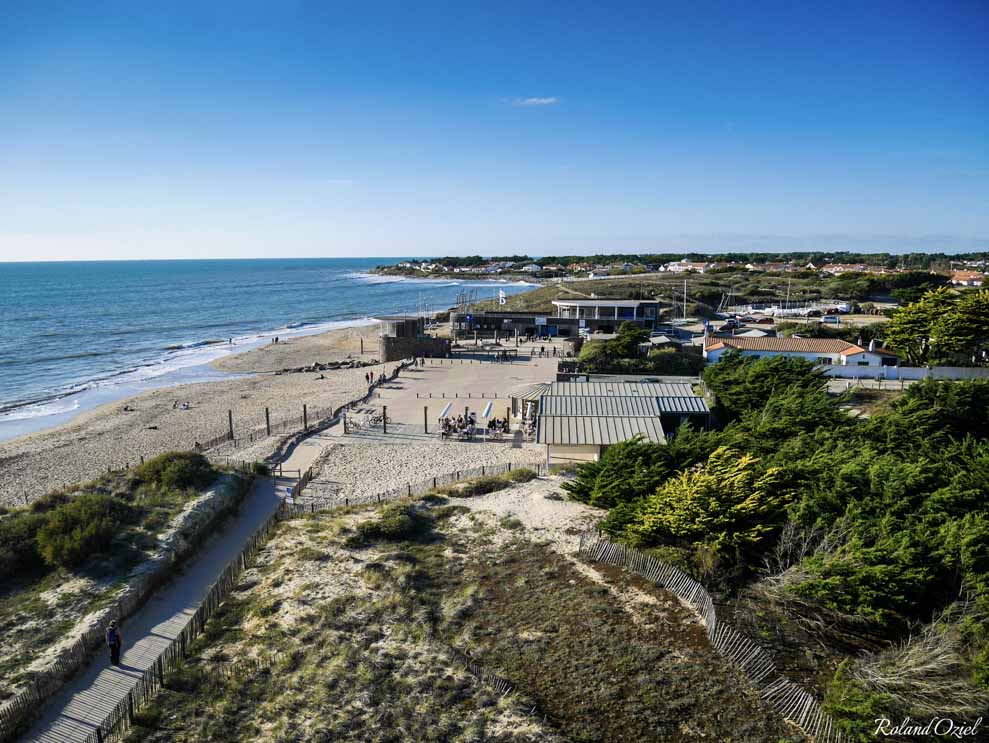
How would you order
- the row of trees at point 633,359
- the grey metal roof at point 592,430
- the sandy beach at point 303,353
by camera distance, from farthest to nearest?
the sandy beach at point 303,353
the row of trees at point 633,359
the grey metal roof at point 592,430

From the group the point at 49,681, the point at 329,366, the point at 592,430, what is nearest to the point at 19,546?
the point at 49,681

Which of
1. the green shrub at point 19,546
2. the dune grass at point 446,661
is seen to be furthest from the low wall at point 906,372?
the green shrub at point 19,546

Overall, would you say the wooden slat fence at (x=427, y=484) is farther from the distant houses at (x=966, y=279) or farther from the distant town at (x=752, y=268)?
the distant town at (x=752, y=268)

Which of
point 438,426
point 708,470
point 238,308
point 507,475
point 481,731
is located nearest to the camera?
point 481,731

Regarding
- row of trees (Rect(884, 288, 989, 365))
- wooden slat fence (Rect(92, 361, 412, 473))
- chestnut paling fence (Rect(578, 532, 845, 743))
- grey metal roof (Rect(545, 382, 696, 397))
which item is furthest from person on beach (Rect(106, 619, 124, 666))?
row of trees (Rect(884, 288, 989, 365))

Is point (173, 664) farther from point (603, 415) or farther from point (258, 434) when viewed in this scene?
point (258, 434)

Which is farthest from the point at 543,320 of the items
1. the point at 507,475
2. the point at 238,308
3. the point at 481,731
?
the point at 238,308

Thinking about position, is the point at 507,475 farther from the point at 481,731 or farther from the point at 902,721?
the point at 902,721
